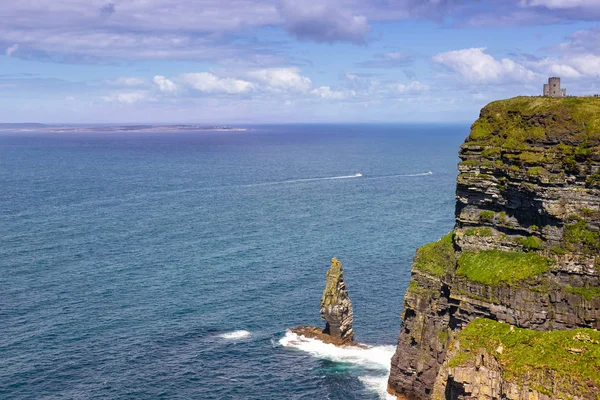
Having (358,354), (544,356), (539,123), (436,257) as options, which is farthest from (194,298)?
(544,356)

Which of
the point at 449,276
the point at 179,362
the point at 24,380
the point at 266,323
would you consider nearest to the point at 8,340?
the point at 24,380

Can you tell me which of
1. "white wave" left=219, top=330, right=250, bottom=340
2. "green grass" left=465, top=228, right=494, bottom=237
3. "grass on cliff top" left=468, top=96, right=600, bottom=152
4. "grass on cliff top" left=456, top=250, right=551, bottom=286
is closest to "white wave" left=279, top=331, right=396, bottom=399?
"white wave" left=219, top=330, right=250, bottom=340

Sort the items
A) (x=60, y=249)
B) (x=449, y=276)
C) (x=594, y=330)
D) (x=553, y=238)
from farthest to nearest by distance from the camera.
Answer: (x=60, y=249), (x=449, y=276), (x=553, y=238), (x=594, y=330)

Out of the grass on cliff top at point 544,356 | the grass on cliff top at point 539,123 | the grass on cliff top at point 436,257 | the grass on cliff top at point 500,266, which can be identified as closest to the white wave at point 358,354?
the grass on cliff top at point 436,257

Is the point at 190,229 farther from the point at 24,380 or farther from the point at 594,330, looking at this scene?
the point at 594,330

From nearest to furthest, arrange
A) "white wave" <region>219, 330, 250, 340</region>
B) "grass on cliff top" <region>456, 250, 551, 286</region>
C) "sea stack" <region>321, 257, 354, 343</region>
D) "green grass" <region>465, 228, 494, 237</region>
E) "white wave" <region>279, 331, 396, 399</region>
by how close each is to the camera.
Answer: "grass on cliff top" <region>456, 250, 551, 286</region> < "green grass" <region>465, 228, 494, 237</region> < "white wave" <region>279, 331, 396, 399</region> < "sea stack" <region>321, 257, 354, 343</region> < "white wave" <region>219, 330, 250, 340</region>

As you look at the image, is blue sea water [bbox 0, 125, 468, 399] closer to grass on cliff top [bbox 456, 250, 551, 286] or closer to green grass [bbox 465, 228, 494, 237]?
grass on cliff top [bbox 456, 250, 551, 286]

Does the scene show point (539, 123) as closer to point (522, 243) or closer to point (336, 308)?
point (522, 243)
